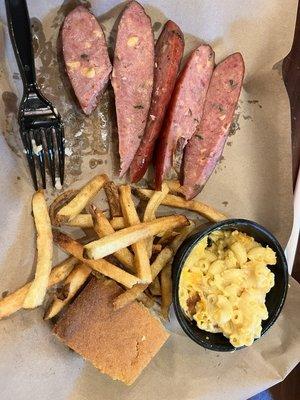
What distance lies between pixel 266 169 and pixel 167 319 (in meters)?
0.69

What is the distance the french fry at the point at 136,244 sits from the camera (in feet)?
6.73

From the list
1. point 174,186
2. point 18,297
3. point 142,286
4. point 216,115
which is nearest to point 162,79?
point 216,115

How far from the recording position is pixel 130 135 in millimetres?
2092

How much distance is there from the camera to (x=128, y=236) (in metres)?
2.02

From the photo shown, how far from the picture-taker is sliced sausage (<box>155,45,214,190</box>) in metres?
2.09

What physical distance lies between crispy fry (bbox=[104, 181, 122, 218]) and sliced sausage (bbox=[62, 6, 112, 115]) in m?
0.29

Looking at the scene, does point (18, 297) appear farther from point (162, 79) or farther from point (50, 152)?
point (162, 79)

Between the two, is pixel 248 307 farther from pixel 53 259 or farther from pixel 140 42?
pixel 140 42

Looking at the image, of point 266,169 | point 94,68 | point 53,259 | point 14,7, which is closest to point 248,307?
point 266,169

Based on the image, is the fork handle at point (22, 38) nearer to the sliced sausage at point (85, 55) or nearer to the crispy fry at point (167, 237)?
the sliced sausage at point (85, 55)

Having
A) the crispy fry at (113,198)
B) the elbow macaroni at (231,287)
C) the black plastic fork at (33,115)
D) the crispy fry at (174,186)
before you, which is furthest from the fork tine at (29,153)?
the elbow macaroni at (231,287)

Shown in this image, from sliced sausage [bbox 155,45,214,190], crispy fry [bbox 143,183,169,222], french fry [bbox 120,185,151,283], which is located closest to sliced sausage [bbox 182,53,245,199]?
sliced sausage [bbox 155,45,214,190]

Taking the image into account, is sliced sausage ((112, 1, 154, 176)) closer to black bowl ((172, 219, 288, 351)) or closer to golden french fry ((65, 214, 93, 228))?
golden french fry ((65, 214, 93, 228))

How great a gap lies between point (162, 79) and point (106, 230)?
57cm
